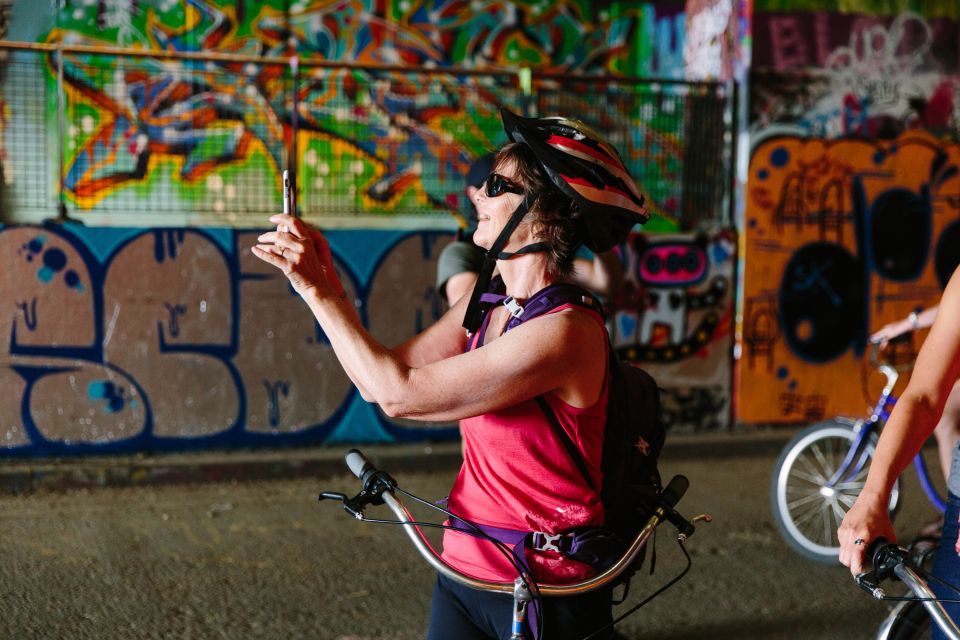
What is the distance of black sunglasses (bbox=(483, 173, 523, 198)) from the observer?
2.17 meters

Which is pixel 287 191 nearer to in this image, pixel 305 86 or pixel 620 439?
pixel 620 439

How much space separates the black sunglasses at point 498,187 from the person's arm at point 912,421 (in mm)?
972

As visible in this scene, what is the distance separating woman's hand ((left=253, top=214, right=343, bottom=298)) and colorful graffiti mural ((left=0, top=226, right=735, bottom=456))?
526 centimetres

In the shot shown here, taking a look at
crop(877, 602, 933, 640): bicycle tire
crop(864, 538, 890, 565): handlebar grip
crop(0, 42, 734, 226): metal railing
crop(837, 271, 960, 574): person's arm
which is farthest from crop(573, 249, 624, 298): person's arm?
crop(0, 42, 734, 226): metal railing

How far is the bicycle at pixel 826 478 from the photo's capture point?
206 inches

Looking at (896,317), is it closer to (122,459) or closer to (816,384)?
(816,384)

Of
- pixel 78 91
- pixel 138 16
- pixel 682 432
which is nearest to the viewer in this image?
pixel 682 432

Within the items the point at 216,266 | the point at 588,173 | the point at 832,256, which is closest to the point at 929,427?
the point at 588,173

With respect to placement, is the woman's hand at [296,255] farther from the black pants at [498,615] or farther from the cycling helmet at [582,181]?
the black pants at [498,615]

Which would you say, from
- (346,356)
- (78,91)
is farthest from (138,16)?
(346,356)

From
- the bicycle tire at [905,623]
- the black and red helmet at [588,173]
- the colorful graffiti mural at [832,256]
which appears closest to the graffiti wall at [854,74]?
the colorful graffiti mural at [832,256]

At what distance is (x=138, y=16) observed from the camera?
11.8m

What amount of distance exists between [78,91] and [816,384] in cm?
865

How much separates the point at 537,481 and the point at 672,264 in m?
6.27
